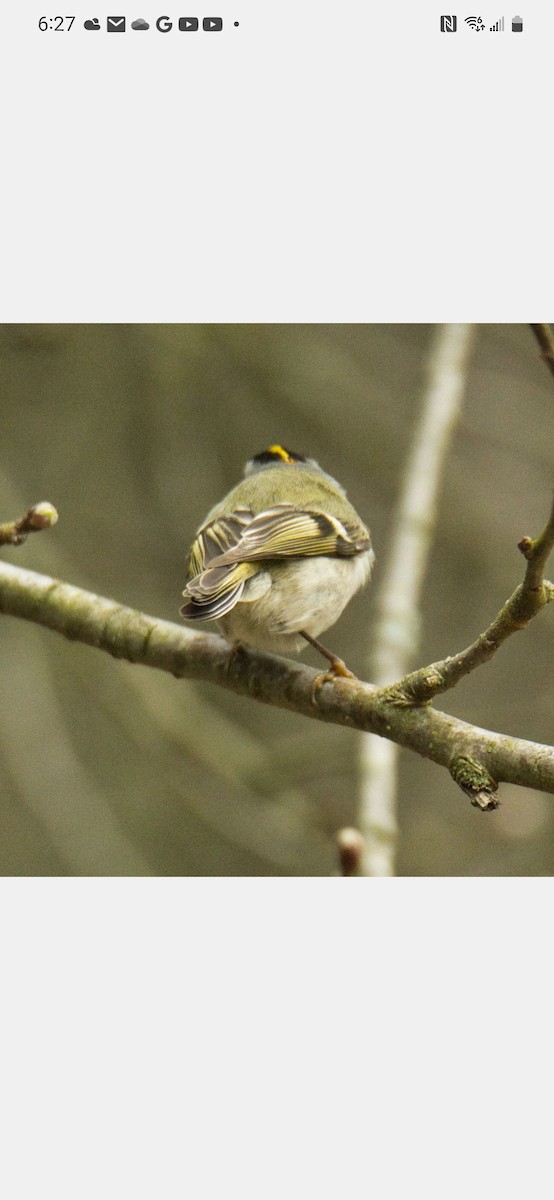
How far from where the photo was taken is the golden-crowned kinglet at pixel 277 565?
6.48 feet

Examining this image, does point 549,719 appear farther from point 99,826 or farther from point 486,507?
point 99,826

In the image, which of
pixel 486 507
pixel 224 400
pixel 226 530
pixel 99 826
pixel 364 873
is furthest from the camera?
pixel 224 400

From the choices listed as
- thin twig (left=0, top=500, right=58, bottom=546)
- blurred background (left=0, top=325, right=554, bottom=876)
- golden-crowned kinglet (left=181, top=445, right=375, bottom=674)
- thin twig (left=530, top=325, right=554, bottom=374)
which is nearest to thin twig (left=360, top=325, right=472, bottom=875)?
golden-crowned kinglet (left=181, top=445, right=375, bottom=674)

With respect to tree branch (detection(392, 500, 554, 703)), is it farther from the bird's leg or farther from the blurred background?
the blurred background

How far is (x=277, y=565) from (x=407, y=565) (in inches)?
16.0

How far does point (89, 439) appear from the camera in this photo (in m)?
3.24

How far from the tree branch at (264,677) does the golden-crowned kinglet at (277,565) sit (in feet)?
0.34

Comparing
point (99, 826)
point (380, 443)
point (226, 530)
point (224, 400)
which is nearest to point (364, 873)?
point (226, 530)

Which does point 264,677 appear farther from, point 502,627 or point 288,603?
point 502,627

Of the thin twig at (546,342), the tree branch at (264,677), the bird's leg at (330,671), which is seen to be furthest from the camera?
the bird's leg at (330,671)

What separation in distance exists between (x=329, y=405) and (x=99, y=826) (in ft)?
4.80

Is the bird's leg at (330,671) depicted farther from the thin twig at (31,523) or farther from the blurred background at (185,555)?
the blurred background at (185,555)

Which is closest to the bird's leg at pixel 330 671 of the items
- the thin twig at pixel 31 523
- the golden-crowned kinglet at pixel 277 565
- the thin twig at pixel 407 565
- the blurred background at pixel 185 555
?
the golden-crowned kinglet at pixel 277 565

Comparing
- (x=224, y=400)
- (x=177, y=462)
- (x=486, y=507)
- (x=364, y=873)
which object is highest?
(x=224, y=400)
